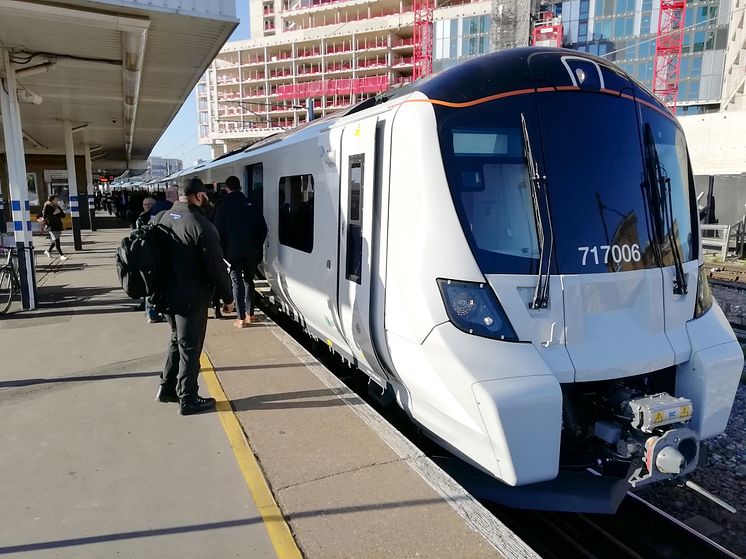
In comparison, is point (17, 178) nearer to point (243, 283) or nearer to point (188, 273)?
point (243, 283)

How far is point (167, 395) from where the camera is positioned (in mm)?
4652

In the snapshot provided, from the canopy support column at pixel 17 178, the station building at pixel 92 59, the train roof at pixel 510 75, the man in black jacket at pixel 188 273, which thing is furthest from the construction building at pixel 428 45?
the train roof at pixel 510 75

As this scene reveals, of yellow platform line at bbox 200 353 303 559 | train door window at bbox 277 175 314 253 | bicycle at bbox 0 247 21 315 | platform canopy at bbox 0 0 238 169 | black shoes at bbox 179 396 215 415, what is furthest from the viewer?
bicycle at bbox 0 247 21 315

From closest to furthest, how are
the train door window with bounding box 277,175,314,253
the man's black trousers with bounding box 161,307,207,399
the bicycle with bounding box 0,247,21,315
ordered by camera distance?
1. the man's black trousers with bounding box 161,307,207,399
2. the train door window with bounding box 277,175,314,253
3. the bicycle with bounding box 0,247,21,315

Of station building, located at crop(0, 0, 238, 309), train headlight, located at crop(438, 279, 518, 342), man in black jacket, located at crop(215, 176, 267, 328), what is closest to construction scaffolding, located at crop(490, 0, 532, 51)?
station building, located at crop(0, 0, 238, 309)

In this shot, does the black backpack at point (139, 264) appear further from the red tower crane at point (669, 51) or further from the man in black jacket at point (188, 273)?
the red tower crane at point (669, 51)

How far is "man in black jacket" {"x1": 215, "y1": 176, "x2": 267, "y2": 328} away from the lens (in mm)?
6832

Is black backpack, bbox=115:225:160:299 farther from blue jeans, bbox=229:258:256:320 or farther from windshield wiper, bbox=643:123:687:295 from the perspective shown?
windshield wiper, bbox=643:123:687:295

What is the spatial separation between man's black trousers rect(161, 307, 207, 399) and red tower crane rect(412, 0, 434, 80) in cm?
6688

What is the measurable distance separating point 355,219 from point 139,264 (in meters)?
1.60

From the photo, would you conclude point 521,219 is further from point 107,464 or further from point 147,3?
point 147,3

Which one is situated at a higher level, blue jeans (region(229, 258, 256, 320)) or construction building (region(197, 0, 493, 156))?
construction building (region(197, 0, 493, 156))

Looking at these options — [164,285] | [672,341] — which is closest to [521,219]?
[672,341]

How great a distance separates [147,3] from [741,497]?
304 inches
